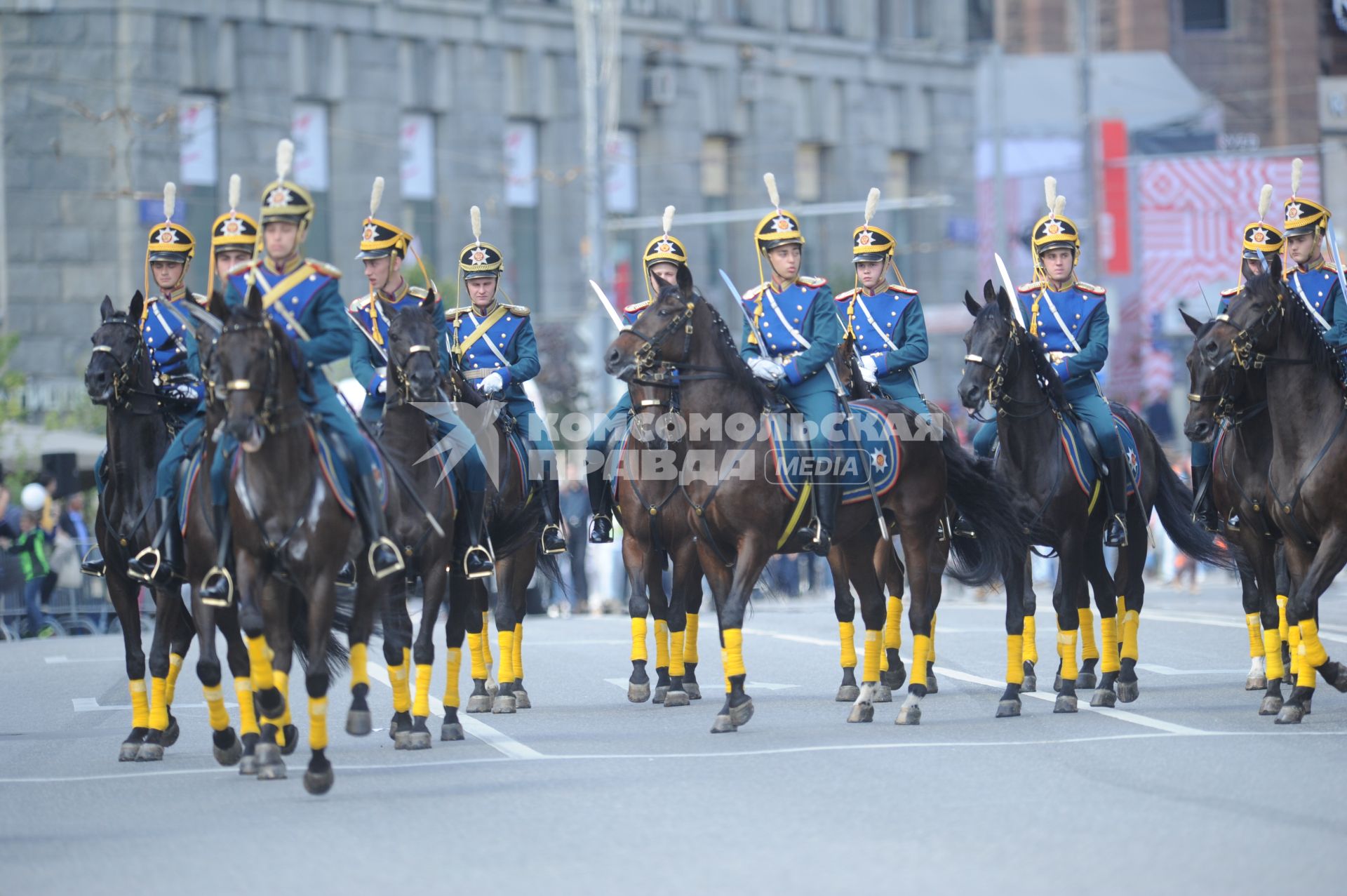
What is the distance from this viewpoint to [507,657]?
599 inches

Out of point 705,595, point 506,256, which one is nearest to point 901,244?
point 506,256

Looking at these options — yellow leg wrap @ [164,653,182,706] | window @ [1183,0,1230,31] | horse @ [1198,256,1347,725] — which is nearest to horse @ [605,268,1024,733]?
horse @ [1198,256,1347,725]

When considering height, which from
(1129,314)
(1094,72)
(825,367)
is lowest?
(825,367)

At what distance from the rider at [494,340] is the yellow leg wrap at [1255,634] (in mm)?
5187

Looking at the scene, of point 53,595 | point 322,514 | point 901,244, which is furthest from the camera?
point 901,244

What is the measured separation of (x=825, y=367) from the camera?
14.0 metres

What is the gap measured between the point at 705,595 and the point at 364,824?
22.8 meters

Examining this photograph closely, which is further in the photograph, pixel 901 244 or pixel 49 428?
pixel 901 244

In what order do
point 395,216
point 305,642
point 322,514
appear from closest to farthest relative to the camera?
point 322,514 < point 305,642 < point 395,216

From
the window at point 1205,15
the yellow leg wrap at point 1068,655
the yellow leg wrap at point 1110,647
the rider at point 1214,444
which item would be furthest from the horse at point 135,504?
the window at point 1205,15

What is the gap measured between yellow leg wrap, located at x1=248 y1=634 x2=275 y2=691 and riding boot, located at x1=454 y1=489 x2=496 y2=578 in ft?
8.39

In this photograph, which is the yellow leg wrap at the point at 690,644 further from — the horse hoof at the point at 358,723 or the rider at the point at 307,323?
the horse hoof at the point at 358,723

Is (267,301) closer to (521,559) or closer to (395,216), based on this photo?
(521,559)

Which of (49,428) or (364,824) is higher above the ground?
(49,428)
